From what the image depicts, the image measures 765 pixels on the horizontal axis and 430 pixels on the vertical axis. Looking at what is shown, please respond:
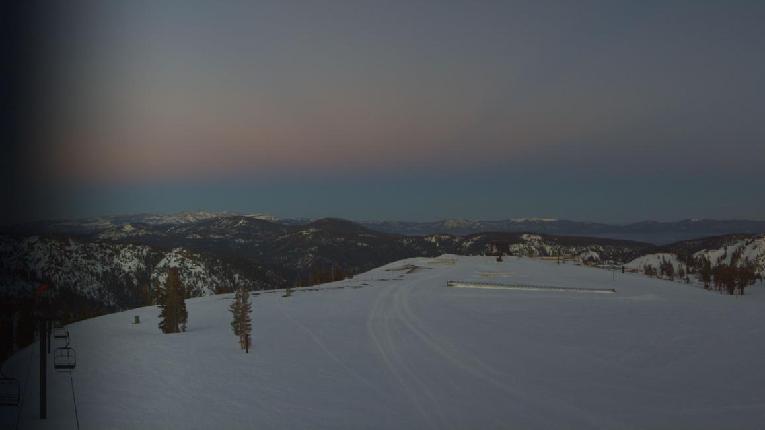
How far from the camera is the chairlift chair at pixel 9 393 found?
7.48 meters

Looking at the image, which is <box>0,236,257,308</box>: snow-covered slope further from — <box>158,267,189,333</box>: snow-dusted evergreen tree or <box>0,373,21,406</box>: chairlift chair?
<box>0,373,21,406</box>: chairlift chair

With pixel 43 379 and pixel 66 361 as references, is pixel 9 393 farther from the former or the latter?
pixel 66 361

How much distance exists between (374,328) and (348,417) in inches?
461

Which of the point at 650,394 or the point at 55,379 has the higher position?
the point at 55,379

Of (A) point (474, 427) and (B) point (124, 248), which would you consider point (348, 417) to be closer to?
(A) point (474, 427)

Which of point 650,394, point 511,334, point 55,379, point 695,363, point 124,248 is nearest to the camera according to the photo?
point 55,379

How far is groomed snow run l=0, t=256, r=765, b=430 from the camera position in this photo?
1152 centimetres

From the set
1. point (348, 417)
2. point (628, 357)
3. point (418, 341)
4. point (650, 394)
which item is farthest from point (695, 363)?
point (348, 417)

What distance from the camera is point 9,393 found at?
300 inches

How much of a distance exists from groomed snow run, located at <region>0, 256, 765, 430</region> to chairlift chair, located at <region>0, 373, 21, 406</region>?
0.77 feet

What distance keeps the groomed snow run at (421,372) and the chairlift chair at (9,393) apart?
0.77 feet

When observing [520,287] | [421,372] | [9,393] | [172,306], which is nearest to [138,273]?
[520,287]

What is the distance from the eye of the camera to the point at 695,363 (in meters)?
17.0

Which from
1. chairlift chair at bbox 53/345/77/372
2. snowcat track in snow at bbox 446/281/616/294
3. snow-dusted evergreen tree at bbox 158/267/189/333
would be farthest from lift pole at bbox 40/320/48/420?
snowcat track in snow at bbox 446/281/616/294
